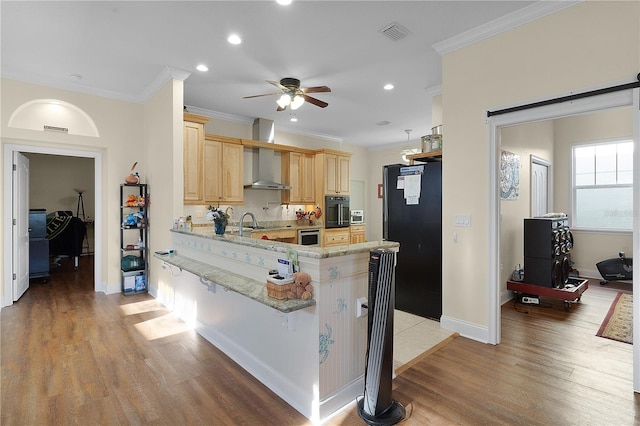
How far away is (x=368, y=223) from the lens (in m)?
9.04

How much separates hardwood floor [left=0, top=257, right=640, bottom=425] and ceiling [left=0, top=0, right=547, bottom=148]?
2951 mm

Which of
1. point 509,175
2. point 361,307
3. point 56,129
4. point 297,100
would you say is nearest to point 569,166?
point 509,175

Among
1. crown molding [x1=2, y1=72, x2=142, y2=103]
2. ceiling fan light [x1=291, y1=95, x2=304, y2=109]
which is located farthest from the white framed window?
crown molding [x1=2, y1=72, x2=142, y2=103]

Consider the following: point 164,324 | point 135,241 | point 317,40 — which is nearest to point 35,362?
point 164,324

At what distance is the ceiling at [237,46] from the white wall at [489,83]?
0.97 ft

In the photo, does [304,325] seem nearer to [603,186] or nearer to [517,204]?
[517,204]

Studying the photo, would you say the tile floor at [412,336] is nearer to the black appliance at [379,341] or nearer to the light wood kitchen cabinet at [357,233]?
the black appliance at [379,341]

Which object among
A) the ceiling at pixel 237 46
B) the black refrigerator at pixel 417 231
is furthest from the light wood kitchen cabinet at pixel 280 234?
the black refrigerator at pixel 417 231

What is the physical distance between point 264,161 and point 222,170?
936 millimetres

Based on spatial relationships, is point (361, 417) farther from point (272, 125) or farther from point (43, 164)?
point (43, 164)

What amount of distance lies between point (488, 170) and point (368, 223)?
6.07 meters

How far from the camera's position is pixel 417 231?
378 centimetres

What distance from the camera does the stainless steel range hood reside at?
241 inches

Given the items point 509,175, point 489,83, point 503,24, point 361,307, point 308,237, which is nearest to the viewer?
point 361,307
